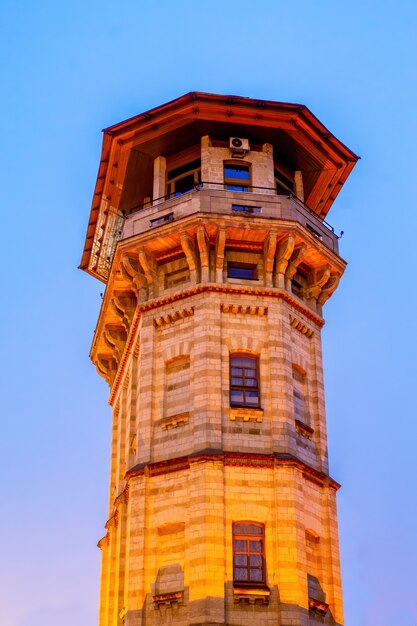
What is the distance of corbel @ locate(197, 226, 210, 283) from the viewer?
36.3 meters

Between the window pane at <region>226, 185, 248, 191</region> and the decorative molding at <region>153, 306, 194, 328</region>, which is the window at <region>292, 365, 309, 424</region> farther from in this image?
the window pane at <region>226, 185, 248, 191</region>

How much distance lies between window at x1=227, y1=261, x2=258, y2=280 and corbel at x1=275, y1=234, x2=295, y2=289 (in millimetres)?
938

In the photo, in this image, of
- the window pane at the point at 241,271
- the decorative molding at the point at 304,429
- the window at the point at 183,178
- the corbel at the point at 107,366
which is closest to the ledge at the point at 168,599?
the decorative molding at the point at 304,429

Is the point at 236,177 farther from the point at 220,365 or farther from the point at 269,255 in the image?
the point at 220,365

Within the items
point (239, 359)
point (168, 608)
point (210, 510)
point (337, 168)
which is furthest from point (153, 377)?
point (337, 168)

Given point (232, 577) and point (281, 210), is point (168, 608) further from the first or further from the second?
point (281, 210)

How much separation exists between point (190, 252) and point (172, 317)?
2643 millimetres

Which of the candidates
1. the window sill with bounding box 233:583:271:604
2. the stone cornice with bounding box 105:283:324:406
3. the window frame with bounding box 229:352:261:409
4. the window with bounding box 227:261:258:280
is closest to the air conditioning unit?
the window with bounding box 227:261:258:280

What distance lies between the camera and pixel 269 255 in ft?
121

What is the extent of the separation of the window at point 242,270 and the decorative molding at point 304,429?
6.22 m

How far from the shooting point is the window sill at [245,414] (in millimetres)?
33906

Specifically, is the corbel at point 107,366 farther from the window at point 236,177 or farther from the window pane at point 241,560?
the window pane at point 241,560

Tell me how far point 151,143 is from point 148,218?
3922 millimetres

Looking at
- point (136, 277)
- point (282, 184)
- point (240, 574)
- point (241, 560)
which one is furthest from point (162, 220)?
point (240, 574)
